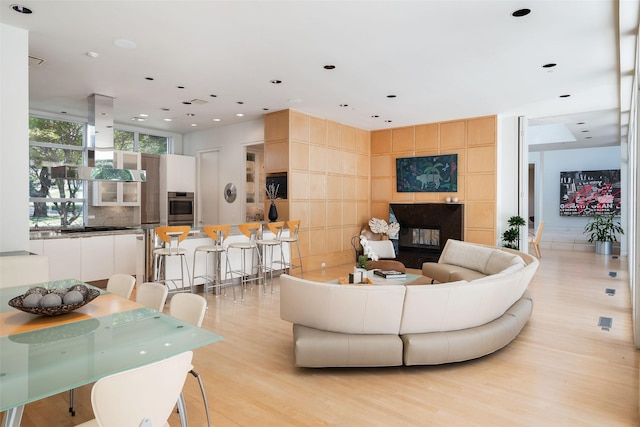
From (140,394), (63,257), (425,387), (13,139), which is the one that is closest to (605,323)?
(425,387)

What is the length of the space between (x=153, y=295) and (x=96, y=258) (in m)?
4.03

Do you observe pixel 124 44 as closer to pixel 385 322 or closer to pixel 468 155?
pixel 385 322

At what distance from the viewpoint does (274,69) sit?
5133 mm

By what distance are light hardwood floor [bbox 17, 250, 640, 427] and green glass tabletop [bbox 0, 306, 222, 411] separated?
875 mm

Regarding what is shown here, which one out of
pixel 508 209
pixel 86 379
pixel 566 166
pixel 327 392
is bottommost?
pixel 327 392

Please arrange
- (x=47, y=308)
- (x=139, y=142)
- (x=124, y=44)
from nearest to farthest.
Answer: (x=47, y=308) → (x=124, y=44) → (x=139, y=142)

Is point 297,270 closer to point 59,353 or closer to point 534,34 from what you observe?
point 534,34

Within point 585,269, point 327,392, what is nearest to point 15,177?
point 327,392

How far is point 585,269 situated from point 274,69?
7522mm

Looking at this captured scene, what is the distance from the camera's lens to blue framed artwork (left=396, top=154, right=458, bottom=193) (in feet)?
27.6

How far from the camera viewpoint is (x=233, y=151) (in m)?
8.79

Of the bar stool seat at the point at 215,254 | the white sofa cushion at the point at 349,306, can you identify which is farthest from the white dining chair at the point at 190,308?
the bar stool seat at the point at 215,254

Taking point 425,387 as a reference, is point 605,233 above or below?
above

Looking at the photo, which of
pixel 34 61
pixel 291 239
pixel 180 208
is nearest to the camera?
pixel 34 61
